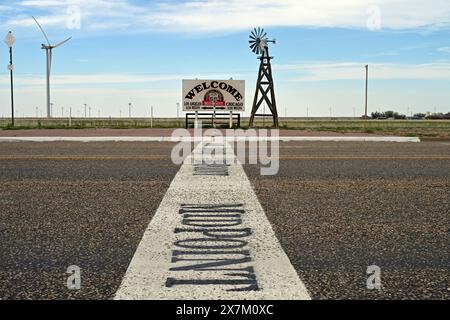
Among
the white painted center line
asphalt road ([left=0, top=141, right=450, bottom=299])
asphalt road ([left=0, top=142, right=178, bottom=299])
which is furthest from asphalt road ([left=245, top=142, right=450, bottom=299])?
asphalt road ([left=0, top=142, right=178, bottom=299])

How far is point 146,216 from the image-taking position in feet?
18.9

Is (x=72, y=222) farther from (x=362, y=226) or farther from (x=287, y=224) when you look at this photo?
(x=362, y=226)

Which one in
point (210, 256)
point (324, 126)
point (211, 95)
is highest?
point (211, 95)

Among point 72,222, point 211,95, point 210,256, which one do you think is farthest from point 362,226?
point 211,95

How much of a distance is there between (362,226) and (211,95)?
3162 centimetres

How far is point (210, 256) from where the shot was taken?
424 centimetres

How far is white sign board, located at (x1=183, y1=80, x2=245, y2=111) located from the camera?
36.5m

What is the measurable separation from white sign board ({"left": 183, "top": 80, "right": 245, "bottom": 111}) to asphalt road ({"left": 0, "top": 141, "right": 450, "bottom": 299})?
87.5ft

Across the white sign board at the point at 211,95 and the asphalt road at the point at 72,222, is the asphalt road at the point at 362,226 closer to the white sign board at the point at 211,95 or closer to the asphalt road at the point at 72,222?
the asphalt road at the point at 72,222

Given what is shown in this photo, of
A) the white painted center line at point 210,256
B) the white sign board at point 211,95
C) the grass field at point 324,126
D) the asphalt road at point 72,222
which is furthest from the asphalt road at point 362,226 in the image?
the white sign board at point 211,95

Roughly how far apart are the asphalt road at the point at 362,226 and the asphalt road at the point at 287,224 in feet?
0.03

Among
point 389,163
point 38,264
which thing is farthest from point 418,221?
point 389,163
